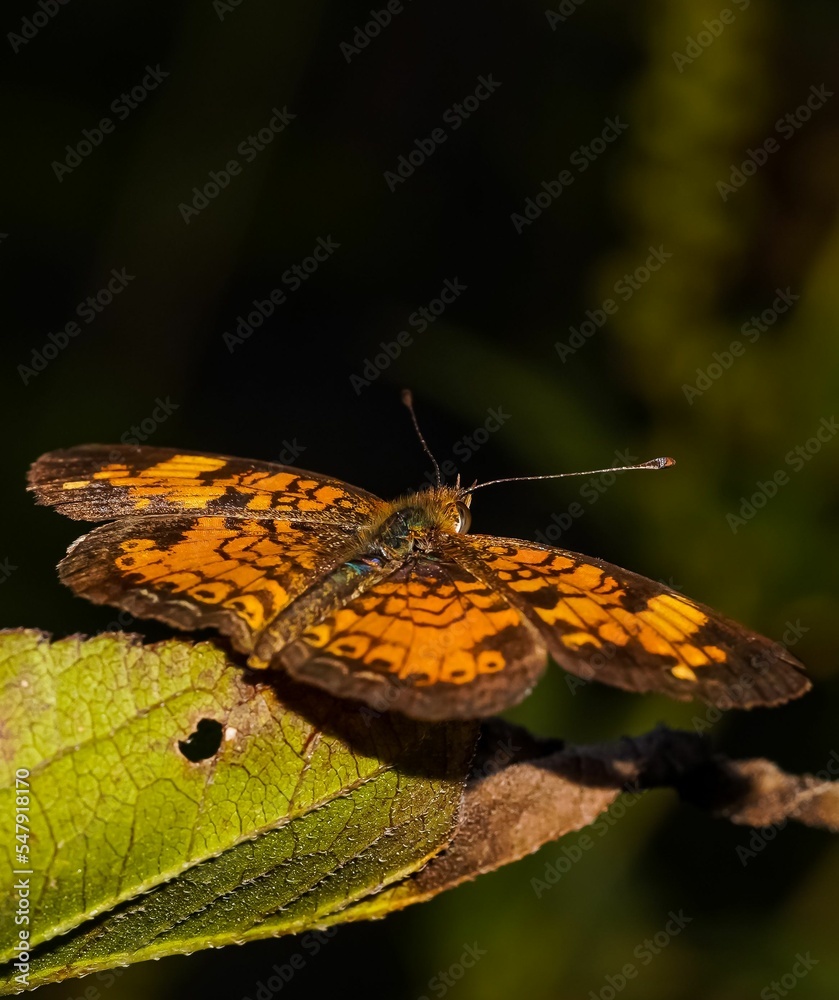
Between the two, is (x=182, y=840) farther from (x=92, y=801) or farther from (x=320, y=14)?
(x=320, y=14)

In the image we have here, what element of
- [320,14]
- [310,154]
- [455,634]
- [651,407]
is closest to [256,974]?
[651,407]

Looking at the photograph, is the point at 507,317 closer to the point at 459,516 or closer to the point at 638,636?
the point at 459,516

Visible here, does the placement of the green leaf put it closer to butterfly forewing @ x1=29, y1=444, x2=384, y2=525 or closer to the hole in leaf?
the hole in leaf

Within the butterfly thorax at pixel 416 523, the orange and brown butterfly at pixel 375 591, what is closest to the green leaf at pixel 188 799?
the orange and brown butterfly at pixel 375 591

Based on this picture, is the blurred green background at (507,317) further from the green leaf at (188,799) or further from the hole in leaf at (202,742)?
the hole in leaf at (202,742)

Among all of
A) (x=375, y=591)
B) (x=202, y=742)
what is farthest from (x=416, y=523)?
(x=202, y=742)

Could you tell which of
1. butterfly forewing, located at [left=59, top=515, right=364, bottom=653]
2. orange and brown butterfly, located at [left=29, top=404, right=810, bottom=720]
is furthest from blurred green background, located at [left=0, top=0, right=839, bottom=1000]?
butterfly forewing, located at [left=59, top=515, right=364, bottom=653]
